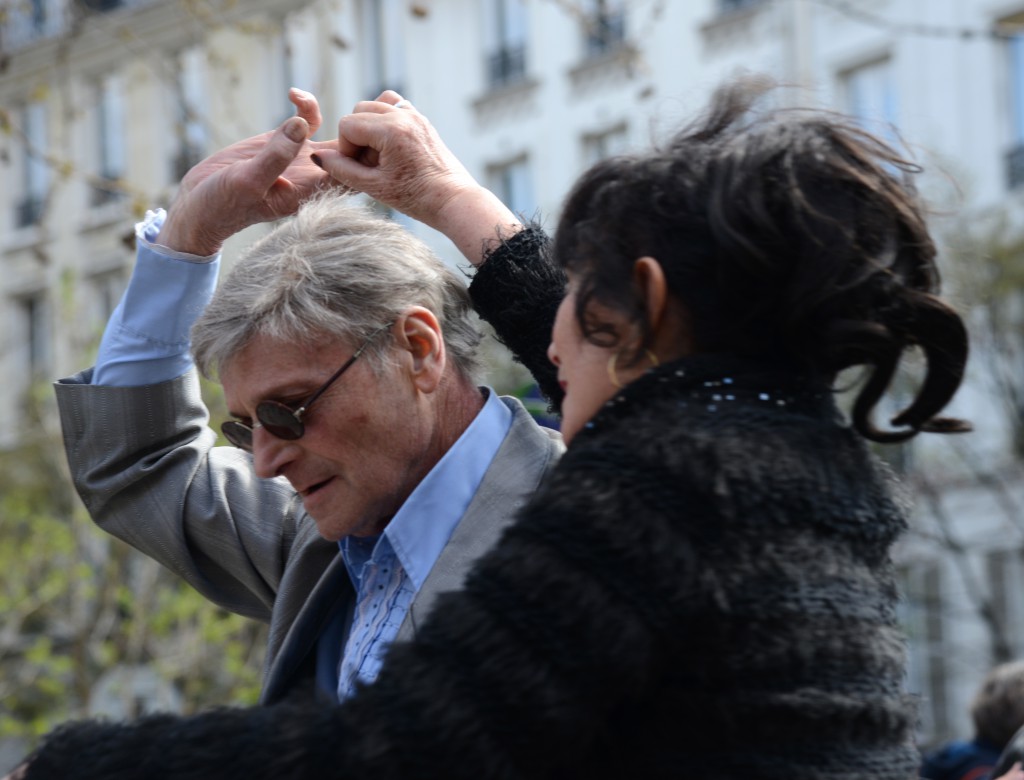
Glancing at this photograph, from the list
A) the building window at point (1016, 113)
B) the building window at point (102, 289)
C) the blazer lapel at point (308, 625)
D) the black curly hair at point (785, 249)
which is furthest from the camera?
the building window at point (102, 289)

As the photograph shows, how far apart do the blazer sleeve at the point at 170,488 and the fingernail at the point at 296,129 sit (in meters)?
0.53

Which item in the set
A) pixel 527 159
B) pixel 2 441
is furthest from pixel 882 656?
pixel 2 441

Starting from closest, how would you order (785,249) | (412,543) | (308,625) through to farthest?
1. (785,249)
2. (412,543)
3. (308,625)

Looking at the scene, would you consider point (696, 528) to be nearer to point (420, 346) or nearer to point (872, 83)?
point (420, 346)

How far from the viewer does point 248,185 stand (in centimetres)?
318

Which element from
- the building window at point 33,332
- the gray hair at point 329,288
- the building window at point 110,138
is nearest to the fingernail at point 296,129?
the gray hair at point 329,288

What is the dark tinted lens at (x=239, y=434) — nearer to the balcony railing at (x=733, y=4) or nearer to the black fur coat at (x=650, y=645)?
the black fur coat at (x=650, y=645)

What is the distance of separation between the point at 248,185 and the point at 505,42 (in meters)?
24.7

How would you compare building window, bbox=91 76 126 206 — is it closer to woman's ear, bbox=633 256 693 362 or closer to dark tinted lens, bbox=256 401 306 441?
dark tinted lens, bbox=256 401 306 441

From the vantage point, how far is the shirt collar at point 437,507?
2.86 metres

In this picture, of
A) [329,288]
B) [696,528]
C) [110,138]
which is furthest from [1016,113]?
[696,528]

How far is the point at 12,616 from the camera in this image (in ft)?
50.4

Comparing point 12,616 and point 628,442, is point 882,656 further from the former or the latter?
point 12,616

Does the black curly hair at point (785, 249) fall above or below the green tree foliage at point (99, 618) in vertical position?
above
